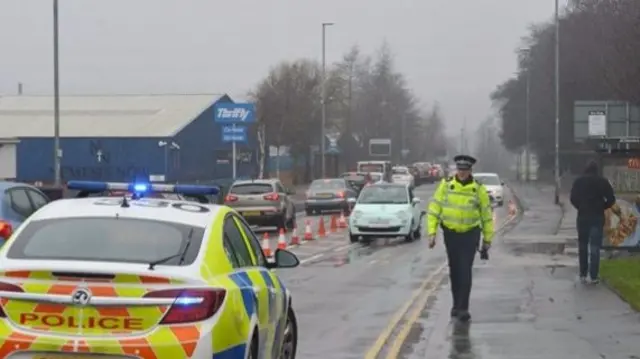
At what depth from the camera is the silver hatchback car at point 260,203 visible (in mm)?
33250

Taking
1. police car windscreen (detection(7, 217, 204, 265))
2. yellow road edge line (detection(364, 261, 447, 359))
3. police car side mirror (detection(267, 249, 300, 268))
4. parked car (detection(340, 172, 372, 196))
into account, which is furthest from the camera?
parked car (detection(340, 172, 372, 196))

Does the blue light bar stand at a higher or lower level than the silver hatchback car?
higher

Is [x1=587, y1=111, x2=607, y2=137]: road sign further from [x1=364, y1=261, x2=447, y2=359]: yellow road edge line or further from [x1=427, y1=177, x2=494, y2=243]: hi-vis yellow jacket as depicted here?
[x1=427, y1=177, x2=494, y2=243]: hi-vis yellow jacket

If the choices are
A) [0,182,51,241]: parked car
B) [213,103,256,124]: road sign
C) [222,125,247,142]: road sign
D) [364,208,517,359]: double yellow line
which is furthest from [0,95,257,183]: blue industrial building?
[0,182,51,241]: parked car

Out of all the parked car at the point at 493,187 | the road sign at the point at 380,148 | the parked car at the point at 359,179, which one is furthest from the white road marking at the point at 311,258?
the road sign at the point at 380,148

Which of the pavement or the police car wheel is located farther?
the pavement

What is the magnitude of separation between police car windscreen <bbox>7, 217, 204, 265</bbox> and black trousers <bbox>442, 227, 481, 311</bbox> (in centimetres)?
605

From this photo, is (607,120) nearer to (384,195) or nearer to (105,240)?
(384,195)

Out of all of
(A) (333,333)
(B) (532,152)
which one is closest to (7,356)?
(A) (333,333)


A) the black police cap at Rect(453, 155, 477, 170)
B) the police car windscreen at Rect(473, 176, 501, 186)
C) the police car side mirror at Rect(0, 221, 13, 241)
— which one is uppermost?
the black police cap at Rect(453, 155, 477, 170)

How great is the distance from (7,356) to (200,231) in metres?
1.41

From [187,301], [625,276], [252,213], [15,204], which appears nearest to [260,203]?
[252,213]

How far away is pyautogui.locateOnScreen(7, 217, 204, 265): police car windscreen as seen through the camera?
697 cm

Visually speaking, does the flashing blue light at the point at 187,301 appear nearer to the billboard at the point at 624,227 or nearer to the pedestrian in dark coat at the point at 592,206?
the pedestrian in dark coat at the point at 592,206
